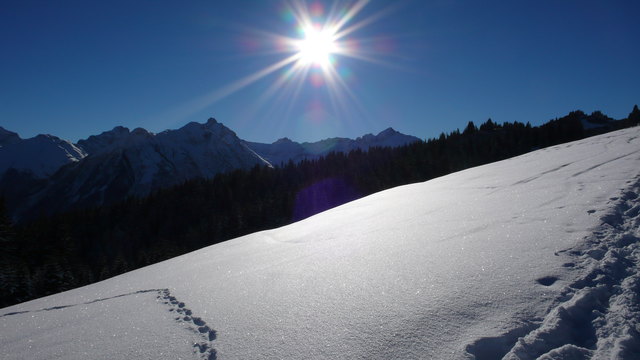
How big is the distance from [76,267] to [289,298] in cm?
5275

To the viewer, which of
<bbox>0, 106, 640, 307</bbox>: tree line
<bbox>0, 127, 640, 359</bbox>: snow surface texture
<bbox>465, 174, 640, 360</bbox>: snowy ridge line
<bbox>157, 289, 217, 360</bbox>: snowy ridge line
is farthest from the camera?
<bbox>0, 106, 640, 307</bbox>: tree line

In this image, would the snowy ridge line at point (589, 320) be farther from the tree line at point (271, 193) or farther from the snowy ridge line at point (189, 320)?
the tree line at point (271, 193)

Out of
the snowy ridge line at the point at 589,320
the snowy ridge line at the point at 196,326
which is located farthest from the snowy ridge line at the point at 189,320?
the snowy ridge line at the point at 589,320

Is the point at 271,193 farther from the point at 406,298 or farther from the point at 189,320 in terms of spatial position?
the point at 406,298

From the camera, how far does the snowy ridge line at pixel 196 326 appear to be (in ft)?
8.18

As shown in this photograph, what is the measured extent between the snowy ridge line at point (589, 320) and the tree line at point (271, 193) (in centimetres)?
6133

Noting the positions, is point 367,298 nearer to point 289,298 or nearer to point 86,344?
point 289,298

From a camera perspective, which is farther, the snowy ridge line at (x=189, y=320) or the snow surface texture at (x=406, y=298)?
the snowy ridge line at (x=189, y=320)

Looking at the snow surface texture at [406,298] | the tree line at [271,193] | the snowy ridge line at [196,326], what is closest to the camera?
the snow surface texture at [406,298]

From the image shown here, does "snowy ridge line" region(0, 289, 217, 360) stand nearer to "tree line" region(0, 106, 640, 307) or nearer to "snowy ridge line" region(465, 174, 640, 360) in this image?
"snowy ridge line" region(465, 174, 640, 360)

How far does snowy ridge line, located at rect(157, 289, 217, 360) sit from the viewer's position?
249cm

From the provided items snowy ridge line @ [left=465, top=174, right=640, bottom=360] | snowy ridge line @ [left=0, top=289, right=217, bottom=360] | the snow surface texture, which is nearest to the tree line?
snowy ridge line @ [left=0, top=289, right=217, bottom=360]

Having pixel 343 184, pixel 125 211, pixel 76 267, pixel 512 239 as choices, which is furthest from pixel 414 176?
pixel 125 211

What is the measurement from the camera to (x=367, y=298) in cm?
292
